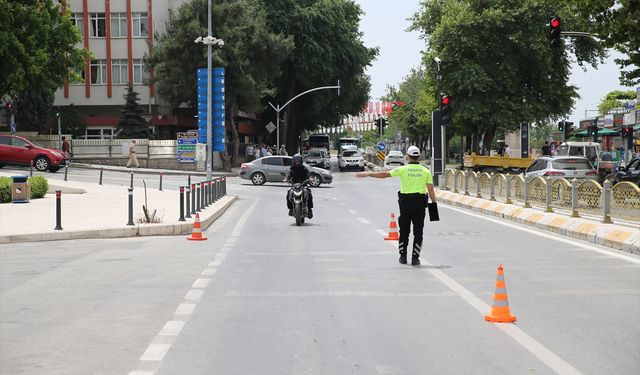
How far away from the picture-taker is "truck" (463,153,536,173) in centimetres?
4909

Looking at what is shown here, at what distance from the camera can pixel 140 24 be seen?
214 ft

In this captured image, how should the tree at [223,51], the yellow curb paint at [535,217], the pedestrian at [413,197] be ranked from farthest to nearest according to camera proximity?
1. the tree at [223,51]
2. the yellow curb paint at [535,217]
3. the pedestrian at [413,197]

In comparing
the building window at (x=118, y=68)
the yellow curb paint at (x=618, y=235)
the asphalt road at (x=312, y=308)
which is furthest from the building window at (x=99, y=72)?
the yellow curb paint at (x=618, y=235)

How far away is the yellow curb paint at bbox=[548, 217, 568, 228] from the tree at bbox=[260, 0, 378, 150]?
46739 mm

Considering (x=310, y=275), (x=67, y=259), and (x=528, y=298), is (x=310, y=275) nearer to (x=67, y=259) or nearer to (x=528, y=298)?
(x=528, y=298)

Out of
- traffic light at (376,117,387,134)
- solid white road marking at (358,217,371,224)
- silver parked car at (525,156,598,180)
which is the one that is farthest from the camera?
traffic light at (376,117,387,134)

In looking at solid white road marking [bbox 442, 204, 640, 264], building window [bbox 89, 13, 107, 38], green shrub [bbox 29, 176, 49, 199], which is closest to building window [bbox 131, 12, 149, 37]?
building window [bbox 89, 13, 107, 38]

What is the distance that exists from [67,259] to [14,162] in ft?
103

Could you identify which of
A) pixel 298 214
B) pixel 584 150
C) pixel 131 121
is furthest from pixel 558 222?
pixel 131 121

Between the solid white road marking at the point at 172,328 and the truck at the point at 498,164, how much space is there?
42.3 m

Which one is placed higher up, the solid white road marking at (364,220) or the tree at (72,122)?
the tree at (72,122)

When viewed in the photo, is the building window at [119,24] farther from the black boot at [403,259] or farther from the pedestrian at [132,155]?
the black boot at [403,259]

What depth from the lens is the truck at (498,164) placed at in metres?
49.1

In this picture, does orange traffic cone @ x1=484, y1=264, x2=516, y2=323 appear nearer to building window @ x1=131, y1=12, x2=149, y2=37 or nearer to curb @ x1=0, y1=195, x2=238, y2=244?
curb @ x1=0, y1=195, x2=238, y2=244
